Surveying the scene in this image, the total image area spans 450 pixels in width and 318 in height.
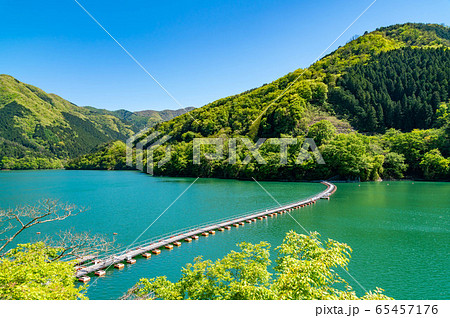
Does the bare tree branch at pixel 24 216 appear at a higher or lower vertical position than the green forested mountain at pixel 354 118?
lower

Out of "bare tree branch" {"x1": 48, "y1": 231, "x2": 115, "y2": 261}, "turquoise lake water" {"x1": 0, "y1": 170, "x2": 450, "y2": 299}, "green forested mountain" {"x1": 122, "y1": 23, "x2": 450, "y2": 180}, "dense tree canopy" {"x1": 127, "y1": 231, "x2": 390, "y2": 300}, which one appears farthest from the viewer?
"green forested mountain" {"x1": 122, "y1": 23, "x2": 450, "y2": 180}

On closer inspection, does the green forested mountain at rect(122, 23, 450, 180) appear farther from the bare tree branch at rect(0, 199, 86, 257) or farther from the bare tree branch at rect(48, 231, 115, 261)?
the bare tree branch at rect(48, 231, 115, 261)

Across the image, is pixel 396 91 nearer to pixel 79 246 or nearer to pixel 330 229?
pixel 330 229

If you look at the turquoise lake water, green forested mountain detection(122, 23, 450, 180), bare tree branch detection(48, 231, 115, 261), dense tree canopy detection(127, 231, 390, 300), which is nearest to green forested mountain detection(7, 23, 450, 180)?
green forested mountain detection(122, 23, 450, 180)

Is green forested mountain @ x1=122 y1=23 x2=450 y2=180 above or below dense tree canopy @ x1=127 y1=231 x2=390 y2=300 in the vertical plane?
above

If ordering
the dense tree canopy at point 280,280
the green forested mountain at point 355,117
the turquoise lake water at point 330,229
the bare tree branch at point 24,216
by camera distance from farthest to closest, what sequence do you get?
1. the green forested mountain at point 355,117
2. the turquoise lake water at point 330,229
3. the bare tree branch at point 24,216
4. the dense tree canopy at point 280,280

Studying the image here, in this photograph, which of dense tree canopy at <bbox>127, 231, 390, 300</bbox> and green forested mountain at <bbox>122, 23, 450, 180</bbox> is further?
green forested mountain at <bbox>122, 23, 450, 180</bbox>

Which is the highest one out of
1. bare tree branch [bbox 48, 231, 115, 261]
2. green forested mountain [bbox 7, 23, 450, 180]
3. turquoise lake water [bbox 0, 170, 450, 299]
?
green forested mountain [bbox 7, 23, 450, 180]

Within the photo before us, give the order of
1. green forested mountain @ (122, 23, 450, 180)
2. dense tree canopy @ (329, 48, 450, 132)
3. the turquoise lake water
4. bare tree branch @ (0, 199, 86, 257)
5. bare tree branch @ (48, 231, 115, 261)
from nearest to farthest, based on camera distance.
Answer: bare tree branch @ (0, 199, 86, 257)
bare tree branch @ (48, 231, 115, 261)
the turquoise lake water
green forested mountain @ (122, 23, 450, 180)
dense tree canopy @ (329, 48, 450, 132)

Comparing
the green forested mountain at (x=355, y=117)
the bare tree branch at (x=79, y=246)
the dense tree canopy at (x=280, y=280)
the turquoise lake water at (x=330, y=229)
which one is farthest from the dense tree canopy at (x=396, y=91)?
the dense tree canopy at (x=280, y=280)

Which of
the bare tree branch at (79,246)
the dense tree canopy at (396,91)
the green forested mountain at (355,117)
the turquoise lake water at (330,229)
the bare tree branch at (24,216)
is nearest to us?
the bare tree branch at (24,216)

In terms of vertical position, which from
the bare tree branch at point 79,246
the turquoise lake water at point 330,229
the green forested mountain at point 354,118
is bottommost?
the turquoise lake water at point 330,229

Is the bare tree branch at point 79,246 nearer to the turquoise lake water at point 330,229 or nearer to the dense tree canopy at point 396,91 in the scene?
the turquoise lake water at point 330,229
